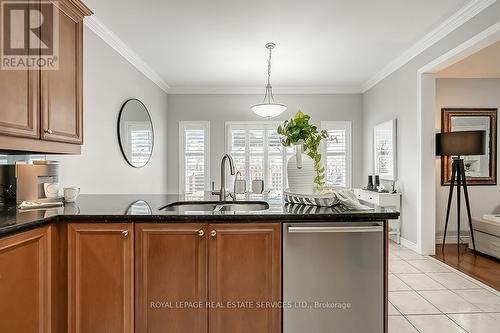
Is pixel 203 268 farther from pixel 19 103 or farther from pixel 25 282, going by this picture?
pixel 19 103

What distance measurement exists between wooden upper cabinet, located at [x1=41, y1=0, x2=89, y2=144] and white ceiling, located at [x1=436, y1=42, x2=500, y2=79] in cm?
445

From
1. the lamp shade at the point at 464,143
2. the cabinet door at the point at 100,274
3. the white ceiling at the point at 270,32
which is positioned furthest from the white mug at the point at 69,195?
the lamp shade at the point at 464,143

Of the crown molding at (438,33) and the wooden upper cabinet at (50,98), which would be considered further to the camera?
the crown molding at (438,33)

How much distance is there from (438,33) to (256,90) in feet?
10.6

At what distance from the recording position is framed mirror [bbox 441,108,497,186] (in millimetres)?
4559

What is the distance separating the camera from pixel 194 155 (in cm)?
591

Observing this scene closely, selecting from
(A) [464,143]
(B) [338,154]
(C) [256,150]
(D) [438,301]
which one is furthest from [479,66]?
(C) [256,150]

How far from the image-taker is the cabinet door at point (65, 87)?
1829mm

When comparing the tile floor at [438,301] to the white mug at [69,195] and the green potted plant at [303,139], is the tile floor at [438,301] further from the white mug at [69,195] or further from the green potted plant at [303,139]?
the white mug at [69,195]

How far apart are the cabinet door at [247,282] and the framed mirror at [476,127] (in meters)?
4.19

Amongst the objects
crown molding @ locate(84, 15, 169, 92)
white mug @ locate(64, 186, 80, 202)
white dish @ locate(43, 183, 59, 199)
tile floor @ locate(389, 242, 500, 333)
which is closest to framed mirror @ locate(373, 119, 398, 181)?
tile floor @ locate(389, 242, 500, 333)

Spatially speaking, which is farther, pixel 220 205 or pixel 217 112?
pixel 217 112

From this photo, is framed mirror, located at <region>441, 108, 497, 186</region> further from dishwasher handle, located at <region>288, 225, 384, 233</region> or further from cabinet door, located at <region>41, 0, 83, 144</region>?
cabinet door, located at <region>41, 0, 83, 144</region>

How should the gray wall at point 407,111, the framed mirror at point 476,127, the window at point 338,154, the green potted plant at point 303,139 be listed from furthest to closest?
1. the window at point 338,154
2. the framed mirror at point 476,127
3. the gray wall at point 407,111
4. the green potted plant at point 303,139
